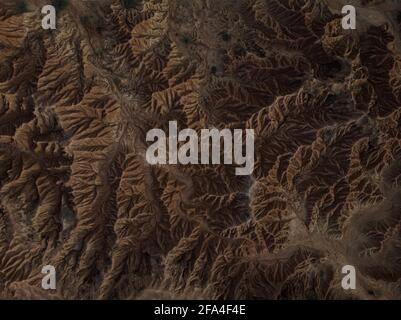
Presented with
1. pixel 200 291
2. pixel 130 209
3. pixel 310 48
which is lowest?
pixel 200 291

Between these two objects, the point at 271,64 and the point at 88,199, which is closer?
the point at 88,199

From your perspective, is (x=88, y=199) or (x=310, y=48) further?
(x=310, y=48)

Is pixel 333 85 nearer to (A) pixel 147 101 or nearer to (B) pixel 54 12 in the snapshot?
(A) pixel 147 101

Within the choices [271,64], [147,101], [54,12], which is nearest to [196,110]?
[147,101]

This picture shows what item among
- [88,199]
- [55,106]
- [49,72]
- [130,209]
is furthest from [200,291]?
[49,72]

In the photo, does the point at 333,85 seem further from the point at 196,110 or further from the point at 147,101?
the point at 147,101

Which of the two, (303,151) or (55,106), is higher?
(55,106)
